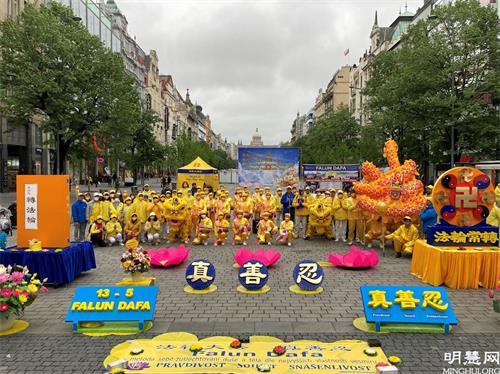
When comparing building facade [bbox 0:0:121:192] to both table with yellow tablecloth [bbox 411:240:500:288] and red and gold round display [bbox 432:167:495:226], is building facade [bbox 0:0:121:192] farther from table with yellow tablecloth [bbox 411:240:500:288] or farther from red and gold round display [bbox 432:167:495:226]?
table with yellow tablecloth [bbox 411:240:500:288]

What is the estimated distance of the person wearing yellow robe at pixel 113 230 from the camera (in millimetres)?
13578

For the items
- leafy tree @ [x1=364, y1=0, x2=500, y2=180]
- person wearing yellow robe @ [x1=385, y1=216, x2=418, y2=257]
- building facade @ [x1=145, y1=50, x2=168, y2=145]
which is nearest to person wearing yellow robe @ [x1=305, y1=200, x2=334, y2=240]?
person wearing yellow robe @ [x1=385, y1=216, x2=418, y2=257]

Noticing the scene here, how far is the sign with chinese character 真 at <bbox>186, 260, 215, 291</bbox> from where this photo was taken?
8570 mm

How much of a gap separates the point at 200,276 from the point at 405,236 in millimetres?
6454

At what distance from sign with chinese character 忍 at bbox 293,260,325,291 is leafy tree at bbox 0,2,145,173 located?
71.8ft

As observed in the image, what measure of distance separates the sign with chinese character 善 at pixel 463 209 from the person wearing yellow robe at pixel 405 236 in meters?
2.36

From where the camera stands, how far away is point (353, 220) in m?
14.2

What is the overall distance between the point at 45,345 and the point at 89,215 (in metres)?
8.80

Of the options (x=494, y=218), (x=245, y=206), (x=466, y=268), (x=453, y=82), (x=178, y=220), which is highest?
(x=453, y=82)

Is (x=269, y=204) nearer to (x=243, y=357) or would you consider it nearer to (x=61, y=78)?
(x=243, y=357)

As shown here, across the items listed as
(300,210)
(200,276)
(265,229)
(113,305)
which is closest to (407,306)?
(200,276)

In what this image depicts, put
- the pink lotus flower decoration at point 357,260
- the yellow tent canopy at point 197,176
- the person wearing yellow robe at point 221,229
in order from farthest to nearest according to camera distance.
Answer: the yellow tent canopy at point 197,176 → the person wearing yellow robe at point 221,229 → the pink lotus flower decoration at point 357,260

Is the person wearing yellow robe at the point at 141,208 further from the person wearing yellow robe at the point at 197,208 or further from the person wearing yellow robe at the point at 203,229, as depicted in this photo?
the person wearing yellow robe at the point at 203,229

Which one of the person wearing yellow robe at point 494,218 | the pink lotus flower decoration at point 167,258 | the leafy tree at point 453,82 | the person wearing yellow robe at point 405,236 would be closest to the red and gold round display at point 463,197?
the person wearing yellow robe at point 494,218
